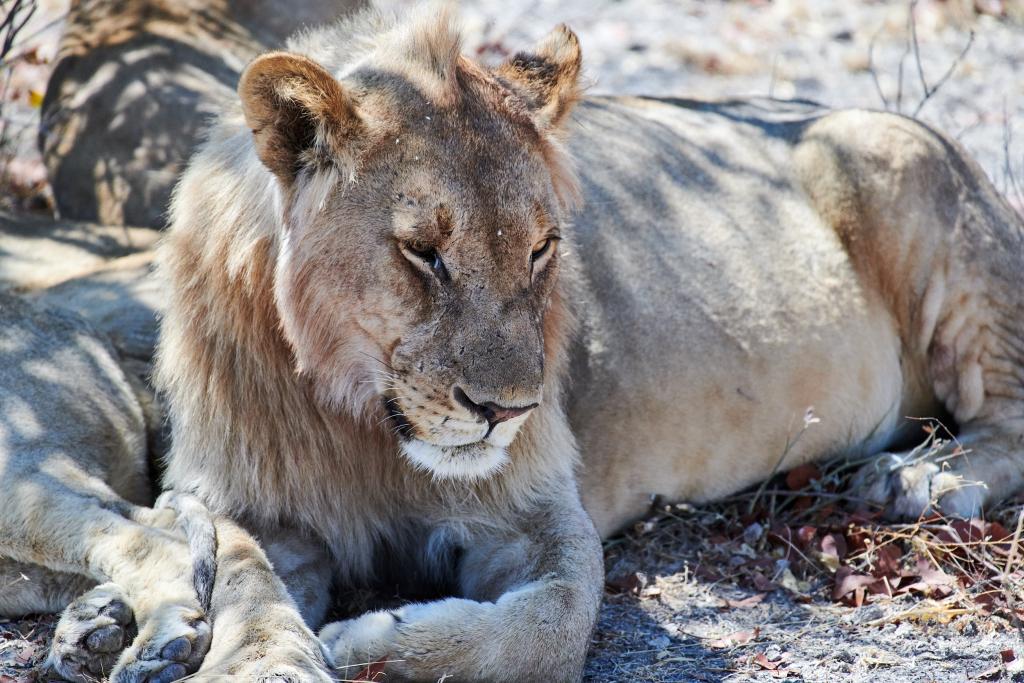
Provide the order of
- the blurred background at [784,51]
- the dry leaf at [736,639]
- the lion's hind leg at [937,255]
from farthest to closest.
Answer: the blurred background at [784,51] < the lion's hind leg at [937,255] < the dry leaf at [736,639]

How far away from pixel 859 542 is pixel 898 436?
2.83 ft

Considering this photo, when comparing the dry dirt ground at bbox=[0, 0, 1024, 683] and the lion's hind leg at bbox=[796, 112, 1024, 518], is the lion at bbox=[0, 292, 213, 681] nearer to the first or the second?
the dry dirt ground at bbox=[0, 0, 1024, 683]

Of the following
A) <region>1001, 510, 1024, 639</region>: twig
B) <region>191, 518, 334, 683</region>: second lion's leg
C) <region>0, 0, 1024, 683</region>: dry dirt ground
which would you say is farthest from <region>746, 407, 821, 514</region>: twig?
<region>191, 518, 334, 683</region>: second lion's leg

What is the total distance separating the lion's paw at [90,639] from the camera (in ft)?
10.4

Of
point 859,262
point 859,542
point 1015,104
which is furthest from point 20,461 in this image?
point 1015,104

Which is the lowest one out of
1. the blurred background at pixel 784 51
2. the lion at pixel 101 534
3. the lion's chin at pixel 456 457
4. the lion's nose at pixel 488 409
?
the lion at pixel 101 534

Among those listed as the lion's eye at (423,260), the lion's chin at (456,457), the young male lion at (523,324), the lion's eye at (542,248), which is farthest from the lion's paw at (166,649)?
the lion's eye at (542,248)

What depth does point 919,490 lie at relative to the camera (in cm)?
450

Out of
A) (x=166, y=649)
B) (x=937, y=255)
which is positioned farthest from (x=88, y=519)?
(x=937, y=255)

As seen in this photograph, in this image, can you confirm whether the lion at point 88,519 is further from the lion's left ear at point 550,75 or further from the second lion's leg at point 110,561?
the lion's left ear at point 550,75

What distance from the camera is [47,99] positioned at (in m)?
6.36

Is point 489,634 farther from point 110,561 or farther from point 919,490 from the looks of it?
point 919,490

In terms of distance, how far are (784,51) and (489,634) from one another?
23.3 ft

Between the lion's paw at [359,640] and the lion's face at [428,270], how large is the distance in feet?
1.28
